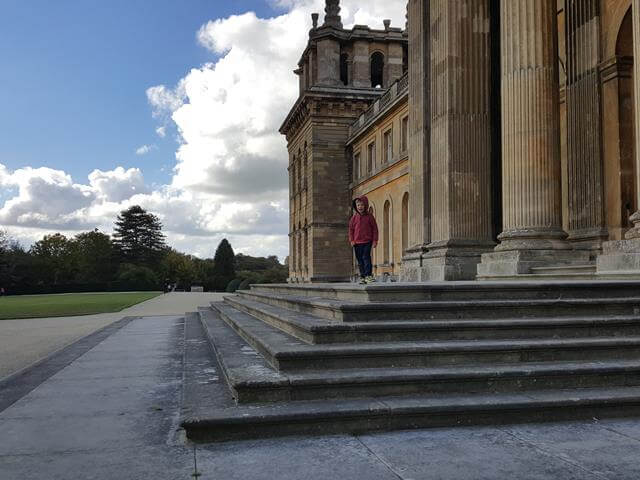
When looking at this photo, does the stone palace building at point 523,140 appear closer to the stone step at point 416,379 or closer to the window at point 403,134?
the stone step at point 416,379

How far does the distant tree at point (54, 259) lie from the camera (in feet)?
324

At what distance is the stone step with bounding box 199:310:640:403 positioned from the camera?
15.3ft

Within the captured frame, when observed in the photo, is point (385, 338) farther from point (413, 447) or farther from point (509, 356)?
point (413, 447)

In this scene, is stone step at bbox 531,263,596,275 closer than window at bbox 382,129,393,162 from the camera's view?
Yes

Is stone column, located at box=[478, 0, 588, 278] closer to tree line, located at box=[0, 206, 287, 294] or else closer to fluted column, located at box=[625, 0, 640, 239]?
fluted column, located at box=[625, 0, 640, 239]

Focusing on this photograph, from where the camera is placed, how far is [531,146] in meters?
10.4

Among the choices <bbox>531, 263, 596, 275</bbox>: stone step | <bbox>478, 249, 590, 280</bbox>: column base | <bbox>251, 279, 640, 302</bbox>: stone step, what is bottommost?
<bbox>251, 279, 640, 302</bbox>: stone step

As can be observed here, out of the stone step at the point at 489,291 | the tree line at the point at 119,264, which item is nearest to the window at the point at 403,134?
the stone step at the point at 489,291

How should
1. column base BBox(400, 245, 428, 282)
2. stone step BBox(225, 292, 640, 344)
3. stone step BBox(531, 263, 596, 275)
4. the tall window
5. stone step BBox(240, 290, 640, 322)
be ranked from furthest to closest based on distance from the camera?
the tall window
column base BBox(400, 245, 428, 282)
stone step BBox(531, 263, 596, 275)
stone step BBox(240, 290, 640, 322)
stone step BBox(225, 292, 640, 344)

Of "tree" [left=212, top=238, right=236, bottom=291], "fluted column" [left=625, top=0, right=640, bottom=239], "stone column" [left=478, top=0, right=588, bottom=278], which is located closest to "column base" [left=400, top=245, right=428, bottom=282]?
"stone column" [left=478, top=0, right=588, bottom=278]

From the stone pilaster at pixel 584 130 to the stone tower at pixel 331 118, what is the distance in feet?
98.8

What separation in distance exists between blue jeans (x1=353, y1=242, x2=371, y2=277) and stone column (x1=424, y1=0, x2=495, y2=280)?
1.96m

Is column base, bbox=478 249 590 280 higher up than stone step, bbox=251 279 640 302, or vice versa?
column base, bbox=478 249 590 280

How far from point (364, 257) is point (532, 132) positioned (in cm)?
359
